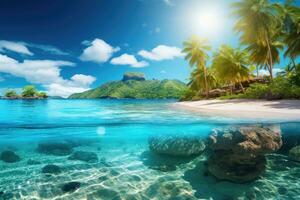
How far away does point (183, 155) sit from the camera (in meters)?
11.8

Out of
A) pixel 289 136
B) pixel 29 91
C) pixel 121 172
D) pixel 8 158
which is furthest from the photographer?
pixel 29 91

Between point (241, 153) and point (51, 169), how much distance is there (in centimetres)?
754

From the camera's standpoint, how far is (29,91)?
131 m

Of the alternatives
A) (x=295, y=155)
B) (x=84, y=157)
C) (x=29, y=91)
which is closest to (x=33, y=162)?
(x=84, y=157)

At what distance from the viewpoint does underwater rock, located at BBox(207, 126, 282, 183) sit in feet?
31.2

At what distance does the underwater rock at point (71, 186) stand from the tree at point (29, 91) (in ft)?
440

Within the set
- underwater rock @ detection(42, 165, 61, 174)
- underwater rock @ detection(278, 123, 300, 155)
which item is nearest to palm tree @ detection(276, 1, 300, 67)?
underwater rock @ detection(278, 123, 300, 155)

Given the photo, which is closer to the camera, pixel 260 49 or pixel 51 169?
pixel 51 169

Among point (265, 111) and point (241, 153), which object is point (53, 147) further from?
point (265, 111)

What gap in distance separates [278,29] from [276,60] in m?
5.74

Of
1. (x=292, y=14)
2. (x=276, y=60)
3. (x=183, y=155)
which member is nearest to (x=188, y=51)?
(x=276, y=60)

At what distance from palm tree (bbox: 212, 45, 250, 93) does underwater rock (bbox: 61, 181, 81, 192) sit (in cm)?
3982

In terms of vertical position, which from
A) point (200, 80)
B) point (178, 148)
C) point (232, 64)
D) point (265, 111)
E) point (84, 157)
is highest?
point (232, 64)

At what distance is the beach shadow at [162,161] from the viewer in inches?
430
